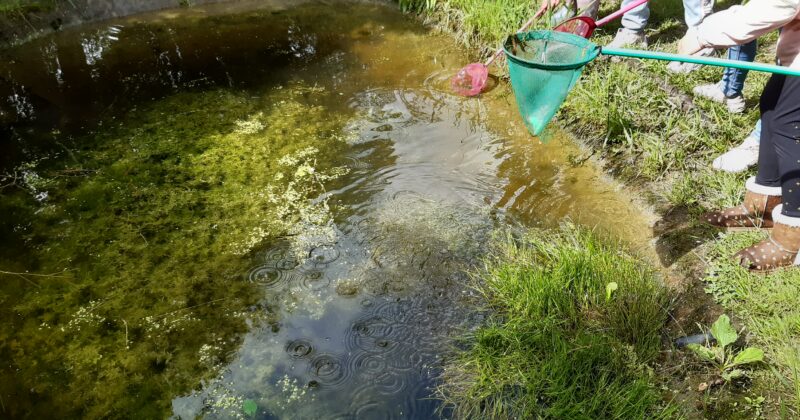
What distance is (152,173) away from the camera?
123 inches

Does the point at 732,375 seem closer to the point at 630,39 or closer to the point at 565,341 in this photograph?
the point at 565,341

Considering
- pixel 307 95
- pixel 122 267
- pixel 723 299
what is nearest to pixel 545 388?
pixel 723 299

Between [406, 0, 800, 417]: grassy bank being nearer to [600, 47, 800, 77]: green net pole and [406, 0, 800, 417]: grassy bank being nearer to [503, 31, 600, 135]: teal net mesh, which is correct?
[503, 31, 600, 135]: teal net mesh

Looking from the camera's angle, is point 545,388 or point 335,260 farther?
point 335,260

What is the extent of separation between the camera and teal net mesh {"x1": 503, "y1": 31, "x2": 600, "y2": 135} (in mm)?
2156

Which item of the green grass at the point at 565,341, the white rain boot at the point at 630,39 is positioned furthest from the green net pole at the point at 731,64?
the white rain boot at the point at 630,39

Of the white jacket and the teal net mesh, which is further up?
the white jacket

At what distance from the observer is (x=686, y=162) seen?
9.47 feet

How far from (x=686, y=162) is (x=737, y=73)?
623 mm

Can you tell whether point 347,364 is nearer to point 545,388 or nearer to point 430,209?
point 545,388

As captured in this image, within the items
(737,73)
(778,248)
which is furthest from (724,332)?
(737,73)

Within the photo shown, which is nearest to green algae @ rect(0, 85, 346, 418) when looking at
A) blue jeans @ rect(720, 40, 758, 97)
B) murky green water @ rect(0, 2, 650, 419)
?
murky green water @ rect(0, 2, 650, 419)

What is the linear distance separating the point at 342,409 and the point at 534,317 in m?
0.88

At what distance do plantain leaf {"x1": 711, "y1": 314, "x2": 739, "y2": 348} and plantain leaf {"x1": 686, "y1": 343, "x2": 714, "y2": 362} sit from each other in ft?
0.16
